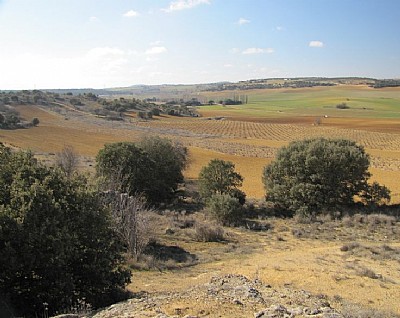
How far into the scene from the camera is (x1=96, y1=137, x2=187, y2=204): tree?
32.0 meters

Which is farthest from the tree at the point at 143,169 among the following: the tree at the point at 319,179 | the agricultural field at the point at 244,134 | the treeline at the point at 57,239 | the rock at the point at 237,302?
the rock at the point at 237,302

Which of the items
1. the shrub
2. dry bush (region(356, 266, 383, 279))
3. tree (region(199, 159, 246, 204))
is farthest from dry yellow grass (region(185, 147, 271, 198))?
dry bush (region(356, 266, 383, 279))

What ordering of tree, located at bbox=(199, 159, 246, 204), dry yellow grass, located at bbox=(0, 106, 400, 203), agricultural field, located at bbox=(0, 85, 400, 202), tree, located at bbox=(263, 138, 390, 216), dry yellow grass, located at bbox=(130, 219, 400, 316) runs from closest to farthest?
dry yellow grass, located at bbox=(130, 219, 400, 316) → tree, located at bbox=(263, 138, 390, 216) → tree, located at bbox=(199, 159, 246, 204) → dry yellow grass, located at bbox=(0, 106, 400, 203) → agricultural field, located at bbox=(0, 85, 400, 202)

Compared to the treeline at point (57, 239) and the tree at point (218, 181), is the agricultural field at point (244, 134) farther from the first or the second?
the treeline at point (57, 239)

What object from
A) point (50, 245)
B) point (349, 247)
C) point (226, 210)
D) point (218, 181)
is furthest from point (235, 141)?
point (50, 245)

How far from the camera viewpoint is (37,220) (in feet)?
39.3

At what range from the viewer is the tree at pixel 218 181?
3253cm

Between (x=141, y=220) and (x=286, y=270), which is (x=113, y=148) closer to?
(x=141, y=220)

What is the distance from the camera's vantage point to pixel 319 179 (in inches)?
1192

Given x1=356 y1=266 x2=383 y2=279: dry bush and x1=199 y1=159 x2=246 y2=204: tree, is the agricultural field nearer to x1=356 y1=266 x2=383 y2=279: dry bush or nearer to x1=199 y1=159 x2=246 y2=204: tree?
x1=199 y1=159 x2=246 y2=204: tree

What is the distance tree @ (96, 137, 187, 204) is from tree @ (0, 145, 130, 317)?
16.2 metres

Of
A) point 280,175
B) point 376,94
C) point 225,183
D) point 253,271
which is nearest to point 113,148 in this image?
point 225,183

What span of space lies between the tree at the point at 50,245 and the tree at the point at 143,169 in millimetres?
16164

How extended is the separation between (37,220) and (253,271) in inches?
342
